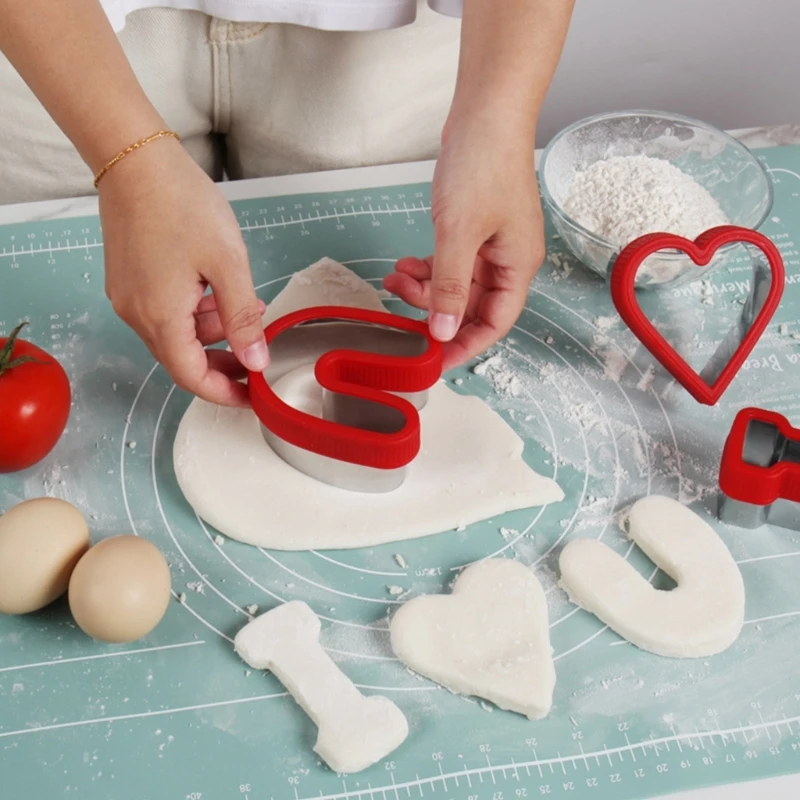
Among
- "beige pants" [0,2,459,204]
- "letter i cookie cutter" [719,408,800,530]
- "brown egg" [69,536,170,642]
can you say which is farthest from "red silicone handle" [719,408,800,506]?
"beige pants" [0,2,459,204]

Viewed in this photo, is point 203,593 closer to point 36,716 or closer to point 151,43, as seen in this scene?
point 36,716

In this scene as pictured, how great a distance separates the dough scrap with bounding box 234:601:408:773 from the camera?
925 millimetres

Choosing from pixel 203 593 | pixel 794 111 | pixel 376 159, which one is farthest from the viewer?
pixel 794 111

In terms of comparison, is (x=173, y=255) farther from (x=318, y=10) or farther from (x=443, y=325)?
(x=318, y=10)

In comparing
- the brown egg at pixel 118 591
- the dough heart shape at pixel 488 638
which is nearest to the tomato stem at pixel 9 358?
the brown egg at pixel 118 591

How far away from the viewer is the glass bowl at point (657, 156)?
1275 millimetres

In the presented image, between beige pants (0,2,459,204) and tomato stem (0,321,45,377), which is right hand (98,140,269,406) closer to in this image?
tomato stem (0,321,45,377)

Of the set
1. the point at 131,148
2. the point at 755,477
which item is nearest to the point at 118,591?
the point at 131,148

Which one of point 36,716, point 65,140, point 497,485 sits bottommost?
point 36,716

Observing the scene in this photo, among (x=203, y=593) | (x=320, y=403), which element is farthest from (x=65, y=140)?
(x=203, y=593)

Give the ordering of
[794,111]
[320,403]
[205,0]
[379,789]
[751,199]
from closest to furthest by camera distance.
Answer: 1. [379,789]
2. [320,403]
3. [205,0]
4. [751,199]
5. [794,111]

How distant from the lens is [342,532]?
42.4 inches

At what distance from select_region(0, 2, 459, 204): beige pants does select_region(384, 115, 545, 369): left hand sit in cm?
29

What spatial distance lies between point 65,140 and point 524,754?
99 centimetres
